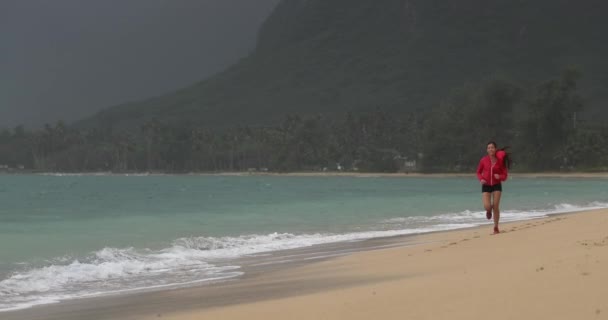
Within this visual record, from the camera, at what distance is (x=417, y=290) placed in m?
8.75

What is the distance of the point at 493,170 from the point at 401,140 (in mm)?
123655

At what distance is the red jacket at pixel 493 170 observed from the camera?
1508 cm

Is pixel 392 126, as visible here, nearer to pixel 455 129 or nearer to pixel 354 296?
pixel 455 129

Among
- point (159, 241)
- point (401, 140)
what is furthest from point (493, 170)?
point (401, 140)

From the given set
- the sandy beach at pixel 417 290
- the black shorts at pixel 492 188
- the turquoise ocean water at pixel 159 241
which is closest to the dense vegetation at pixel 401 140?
the turquoise ocean water at pixel 159 241

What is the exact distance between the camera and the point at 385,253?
49.1 feet

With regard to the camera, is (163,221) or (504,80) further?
(504,80)

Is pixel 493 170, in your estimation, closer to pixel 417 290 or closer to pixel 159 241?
pixel 417 290

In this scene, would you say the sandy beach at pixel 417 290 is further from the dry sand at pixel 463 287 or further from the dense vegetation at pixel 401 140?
the dense vegetation at pixel 401 140

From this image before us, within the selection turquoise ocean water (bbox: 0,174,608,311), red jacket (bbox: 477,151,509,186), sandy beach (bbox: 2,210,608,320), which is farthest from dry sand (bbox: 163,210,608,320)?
turquoise ocean water (bbox: 0,174,608,311)

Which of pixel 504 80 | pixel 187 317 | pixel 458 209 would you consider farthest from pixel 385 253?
pixel 504 80

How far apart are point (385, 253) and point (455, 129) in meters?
104

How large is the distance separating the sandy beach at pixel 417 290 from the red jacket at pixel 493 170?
4.64ft

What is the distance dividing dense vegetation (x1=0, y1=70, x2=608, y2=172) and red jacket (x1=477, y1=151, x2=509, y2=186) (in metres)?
89.8
